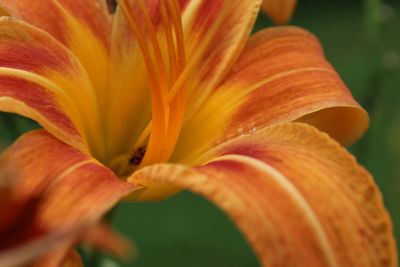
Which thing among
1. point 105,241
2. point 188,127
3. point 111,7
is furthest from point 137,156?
point 105,241

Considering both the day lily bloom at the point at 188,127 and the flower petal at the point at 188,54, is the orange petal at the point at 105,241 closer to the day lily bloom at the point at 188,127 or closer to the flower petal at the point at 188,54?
the day lily bloom at the point at 188,127

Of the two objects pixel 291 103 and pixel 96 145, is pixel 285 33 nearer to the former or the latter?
pixel 291 103

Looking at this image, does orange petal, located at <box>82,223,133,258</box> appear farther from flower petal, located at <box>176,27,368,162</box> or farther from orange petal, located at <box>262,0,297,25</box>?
orange petal, located at <box>262,0,297,25</box>

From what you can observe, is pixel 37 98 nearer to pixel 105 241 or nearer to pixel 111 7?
pixel 111 7

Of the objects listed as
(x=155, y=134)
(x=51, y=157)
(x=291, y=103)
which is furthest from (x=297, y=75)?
(x=51, y=157)

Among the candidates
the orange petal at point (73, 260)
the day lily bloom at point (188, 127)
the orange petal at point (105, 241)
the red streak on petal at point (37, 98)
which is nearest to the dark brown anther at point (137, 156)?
the day lily bloom at point (188, 127)

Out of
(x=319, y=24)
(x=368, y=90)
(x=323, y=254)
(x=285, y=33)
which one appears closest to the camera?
(x=323, y=254)
